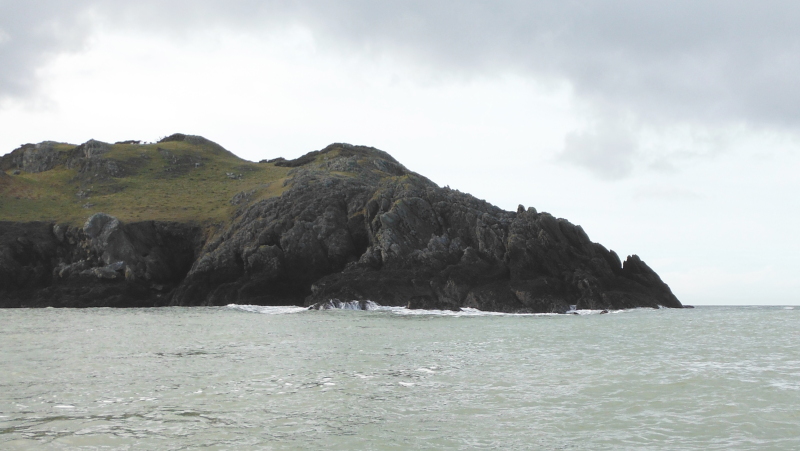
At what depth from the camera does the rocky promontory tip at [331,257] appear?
227 feet

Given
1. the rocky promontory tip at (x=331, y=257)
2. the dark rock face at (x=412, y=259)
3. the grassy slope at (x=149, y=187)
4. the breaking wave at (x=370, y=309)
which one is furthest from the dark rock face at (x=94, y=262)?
the breaking wave at (x=370, y=309)

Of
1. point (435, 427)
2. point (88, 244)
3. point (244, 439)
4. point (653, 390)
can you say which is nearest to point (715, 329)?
point (653, 390)

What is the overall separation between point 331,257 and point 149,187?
54205mm

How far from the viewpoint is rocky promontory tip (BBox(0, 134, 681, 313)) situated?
69.2 metres

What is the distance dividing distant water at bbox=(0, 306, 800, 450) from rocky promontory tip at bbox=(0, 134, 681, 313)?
33.6m

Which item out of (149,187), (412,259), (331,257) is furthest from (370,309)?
(149,187)

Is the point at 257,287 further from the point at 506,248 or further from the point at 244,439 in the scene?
the point at 244,439

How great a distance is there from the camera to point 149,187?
116938 mm

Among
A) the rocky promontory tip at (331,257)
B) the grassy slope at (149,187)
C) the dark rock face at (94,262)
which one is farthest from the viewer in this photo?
the grassy slope at (149,187)

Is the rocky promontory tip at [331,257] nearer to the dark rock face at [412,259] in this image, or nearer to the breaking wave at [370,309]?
the dark rock face at [412,259]

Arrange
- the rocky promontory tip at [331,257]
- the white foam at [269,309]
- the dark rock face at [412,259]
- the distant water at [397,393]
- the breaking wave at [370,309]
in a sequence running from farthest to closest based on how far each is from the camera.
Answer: the rocky promontory tip at [331,257]
the dark rock face at [412,259]
the breaking wave at [370,309]
the white foam at [269,309]
the distant water at [397,393]

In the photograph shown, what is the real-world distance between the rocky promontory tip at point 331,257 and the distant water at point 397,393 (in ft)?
110

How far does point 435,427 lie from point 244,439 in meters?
4.29

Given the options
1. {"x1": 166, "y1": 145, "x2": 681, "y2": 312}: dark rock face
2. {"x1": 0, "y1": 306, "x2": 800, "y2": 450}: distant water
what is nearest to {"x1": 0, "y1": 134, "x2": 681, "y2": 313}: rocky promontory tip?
{"x1": 166, "y1": 145, "x2": 681, "y2": 312}: dark rock face
